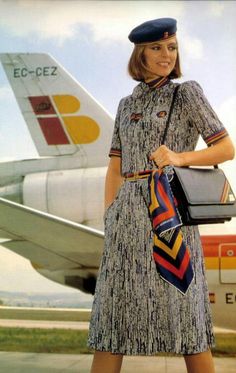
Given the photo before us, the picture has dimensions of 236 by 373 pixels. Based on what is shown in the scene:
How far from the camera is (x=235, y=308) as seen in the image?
3.00 m

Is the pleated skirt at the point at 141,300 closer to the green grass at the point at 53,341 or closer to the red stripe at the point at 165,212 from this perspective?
the red stripe at the point at 165,212

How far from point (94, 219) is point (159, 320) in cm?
258

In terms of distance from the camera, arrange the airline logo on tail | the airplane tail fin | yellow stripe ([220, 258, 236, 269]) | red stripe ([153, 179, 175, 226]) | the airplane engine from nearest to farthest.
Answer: red stripe ([153, 179, 175, 226]) < yellow stripe ([220, 258, 236, 269]) < the airplane engine < the airplane tail fin < the airline logo on tail

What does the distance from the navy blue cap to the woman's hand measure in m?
0.28

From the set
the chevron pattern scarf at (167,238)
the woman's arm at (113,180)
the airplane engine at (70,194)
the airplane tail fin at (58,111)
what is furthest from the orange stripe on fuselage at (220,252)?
the chevron pattern scarf at (167,238)

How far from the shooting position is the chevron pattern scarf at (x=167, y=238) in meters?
1.18

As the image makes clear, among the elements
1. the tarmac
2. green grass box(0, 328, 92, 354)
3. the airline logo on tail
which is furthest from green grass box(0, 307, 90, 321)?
the airline logo on tail

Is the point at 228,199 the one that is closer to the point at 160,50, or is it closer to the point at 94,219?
the point at 160,50

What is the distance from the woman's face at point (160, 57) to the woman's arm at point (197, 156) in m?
0.22

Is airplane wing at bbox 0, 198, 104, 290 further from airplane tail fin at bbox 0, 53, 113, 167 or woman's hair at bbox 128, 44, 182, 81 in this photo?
woman's hair at bbox 128, 44, 182, 81

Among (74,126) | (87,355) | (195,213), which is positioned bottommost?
(87,355)

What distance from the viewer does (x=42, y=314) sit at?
3240 millimetres

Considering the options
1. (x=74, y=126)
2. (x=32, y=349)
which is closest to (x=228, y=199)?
(x=32, y=349)

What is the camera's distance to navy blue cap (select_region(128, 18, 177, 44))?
1.34 m
